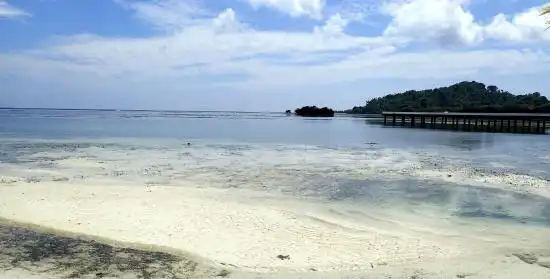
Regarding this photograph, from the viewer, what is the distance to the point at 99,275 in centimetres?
866

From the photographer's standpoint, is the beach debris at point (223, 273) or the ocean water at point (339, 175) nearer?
A: the beach debris at point (223, 273)

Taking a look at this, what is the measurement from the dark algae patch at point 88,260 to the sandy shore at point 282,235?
324 millimetres

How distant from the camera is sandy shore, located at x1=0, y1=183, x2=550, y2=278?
978cm

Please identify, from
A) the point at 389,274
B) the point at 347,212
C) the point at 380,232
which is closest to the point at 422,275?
the point at 389,274

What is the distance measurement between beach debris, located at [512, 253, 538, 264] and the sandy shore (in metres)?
0.08

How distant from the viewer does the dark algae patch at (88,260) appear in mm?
8844

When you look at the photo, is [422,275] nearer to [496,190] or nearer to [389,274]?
[389,274]

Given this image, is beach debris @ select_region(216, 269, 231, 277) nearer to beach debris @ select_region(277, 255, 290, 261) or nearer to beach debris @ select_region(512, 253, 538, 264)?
beach debris @ select_region(277, 255, 290, 261)

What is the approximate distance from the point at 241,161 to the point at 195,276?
2103 centimetres

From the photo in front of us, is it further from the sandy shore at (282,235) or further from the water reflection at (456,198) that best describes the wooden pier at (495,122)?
the sandy shore at (282,235)

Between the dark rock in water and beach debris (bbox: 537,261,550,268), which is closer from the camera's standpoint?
beach debris (bbox: 537,261,550,268)

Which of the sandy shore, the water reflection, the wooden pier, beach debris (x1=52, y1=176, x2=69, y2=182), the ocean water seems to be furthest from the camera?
the wooden pier

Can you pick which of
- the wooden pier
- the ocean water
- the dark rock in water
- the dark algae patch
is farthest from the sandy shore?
the wooden pier

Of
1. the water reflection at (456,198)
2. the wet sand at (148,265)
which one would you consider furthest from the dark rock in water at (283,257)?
the water reflection at (456,198)
